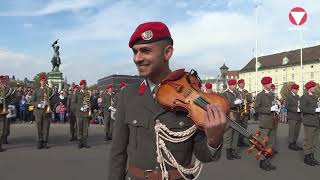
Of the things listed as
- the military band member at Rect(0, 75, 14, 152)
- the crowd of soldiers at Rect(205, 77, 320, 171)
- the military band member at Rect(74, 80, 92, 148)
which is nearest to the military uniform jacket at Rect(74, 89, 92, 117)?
the military band member at Rect(74, 80, 92, 148)

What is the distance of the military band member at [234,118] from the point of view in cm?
1228

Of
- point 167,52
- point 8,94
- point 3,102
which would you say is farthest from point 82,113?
point 167,52

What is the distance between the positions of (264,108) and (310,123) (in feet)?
4.97

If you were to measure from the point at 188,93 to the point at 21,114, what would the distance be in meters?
25.1

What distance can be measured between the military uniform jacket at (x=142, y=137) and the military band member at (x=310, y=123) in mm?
9357

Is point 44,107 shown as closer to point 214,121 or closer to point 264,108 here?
point 264,108

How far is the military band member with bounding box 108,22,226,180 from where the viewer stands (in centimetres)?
280

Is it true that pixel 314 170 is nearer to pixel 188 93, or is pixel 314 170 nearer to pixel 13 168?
pixel 13 168

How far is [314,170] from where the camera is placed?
34.7 ft

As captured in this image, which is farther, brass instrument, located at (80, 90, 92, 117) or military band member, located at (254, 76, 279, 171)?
brass instrument, located at (80, 90, 92, 117)

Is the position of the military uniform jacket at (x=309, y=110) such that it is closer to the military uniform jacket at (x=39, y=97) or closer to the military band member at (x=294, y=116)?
the military band member at (x=294, y=116)

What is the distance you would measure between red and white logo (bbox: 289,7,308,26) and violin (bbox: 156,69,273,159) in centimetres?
2437

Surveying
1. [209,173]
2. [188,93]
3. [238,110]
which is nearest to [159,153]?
[188,93]

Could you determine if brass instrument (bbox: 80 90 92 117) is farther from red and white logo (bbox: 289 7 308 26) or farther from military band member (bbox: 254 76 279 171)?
red and white logo (bbox: 289 7 308 26)
